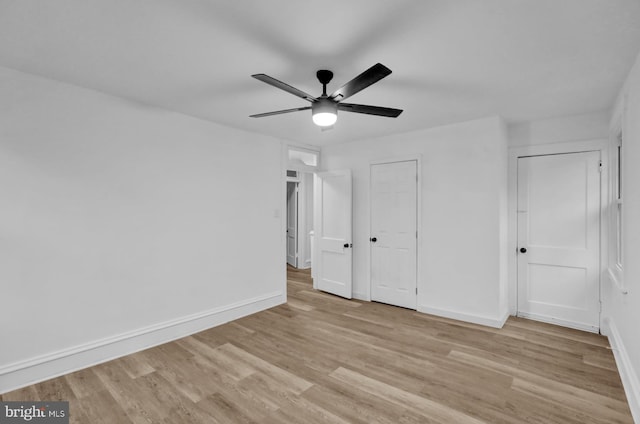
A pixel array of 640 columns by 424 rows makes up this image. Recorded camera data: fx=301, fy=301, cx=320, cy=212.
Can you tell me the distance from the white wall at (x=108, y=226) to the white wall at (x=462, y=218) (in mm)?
2421

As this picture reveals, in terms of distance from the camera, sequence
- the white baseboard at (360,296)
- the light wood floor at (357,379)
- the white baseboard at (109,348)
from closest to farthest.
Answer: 1. the light wood floor at (357,379)
2. the white baseboard at (109,348)
3. the white baseboard at (360,296)

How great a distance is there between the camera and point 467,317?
149 inches

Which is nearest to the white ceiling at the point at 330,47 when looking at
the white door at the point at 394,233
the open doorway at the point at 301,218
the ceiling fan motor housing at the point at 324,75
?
the ceiling fan motor housing at the point at 324,75

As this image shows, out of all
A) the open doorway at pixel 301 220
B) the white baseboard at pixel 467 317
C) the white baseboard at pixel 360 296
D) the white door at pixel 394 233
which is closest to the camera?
the white baseboard at pixel 467 317

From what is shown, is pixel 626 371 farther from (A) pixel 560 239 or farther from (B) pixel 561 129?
(B) pixel 561 129

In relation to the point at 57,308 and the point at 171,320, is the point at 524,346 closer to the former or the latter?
the point at 171,320

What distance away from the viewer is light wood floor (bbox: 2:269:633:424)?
2.11m

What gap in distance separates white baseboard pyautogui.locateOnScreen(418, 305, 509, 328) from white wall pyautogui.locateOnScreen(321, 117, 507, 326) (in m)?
0.01

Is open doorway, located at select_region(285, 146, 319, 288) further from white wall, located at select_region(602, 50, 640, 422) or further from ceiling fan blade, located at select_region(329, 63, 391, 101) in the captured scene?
white wall, located at select_region(602, 50, 640, 422)

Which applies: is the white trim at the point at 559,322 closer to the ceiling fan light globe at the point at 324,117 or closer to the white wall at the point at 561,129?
the white wall at the point at 561,129

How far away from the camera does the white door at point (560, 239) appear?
347 centimetres

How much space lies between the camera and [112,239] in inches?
115

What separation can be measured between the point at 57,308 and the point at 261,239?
229 centimetres

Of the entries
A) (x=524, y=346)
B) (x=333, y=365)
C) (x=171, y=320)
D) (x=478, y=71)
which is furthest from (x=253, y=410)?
(x=478, y=71)
